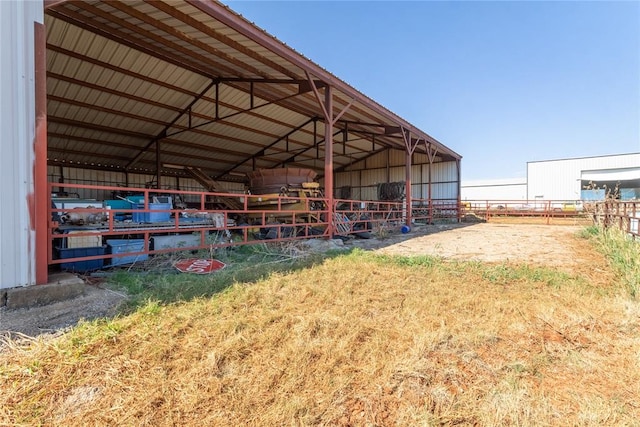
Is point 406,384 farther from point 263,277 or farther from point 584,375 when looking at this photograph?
point 263,277

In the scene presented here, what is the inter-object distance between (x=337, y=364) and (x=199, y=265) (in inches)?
143

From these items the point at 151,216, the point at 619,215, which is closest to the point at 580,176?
the point at 619,215

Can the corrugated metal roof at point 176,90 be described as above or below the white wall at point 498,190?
above

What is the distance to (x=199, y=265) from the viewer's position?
519cm

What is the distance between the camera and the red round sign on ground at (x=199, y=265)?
4.91m

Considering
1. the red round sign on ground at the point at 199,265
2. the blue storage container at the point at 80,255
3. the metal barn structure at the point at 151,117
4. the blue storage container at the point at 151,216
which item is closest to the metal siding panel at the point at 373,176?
the metal barn structure at the point at 151,117

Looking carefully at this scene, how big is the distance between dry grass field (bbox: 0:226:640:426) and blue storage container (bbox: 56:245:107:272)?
2344 millimetres

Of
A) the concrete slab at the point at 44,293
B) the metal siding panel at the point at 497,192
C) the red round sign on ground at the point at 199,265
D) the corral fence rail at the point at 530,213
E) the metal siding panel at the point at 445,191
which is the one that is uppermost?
the metal siding panel at the point at 497,192

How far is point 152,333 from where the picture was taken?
258 cm

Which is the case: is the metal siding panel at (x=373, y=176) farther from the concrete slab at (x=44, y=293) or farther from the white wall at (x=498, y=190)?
the concrete slab at (x=44, y=293)

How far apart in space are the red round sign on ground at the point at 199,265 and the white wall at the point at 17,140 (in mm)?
1974

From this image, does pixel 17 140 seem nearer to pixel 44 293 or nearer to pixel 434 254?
pixel 44 293

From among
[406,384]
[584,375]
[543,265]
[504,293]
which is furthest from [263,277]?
[543,265]

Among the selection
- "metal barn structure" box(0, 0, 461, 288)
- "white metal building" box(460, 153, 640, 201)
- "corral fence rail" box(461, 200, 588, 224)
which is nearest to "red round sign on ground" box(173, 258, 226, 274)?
"metal barn structure" box(0, 0, 461, 288)
